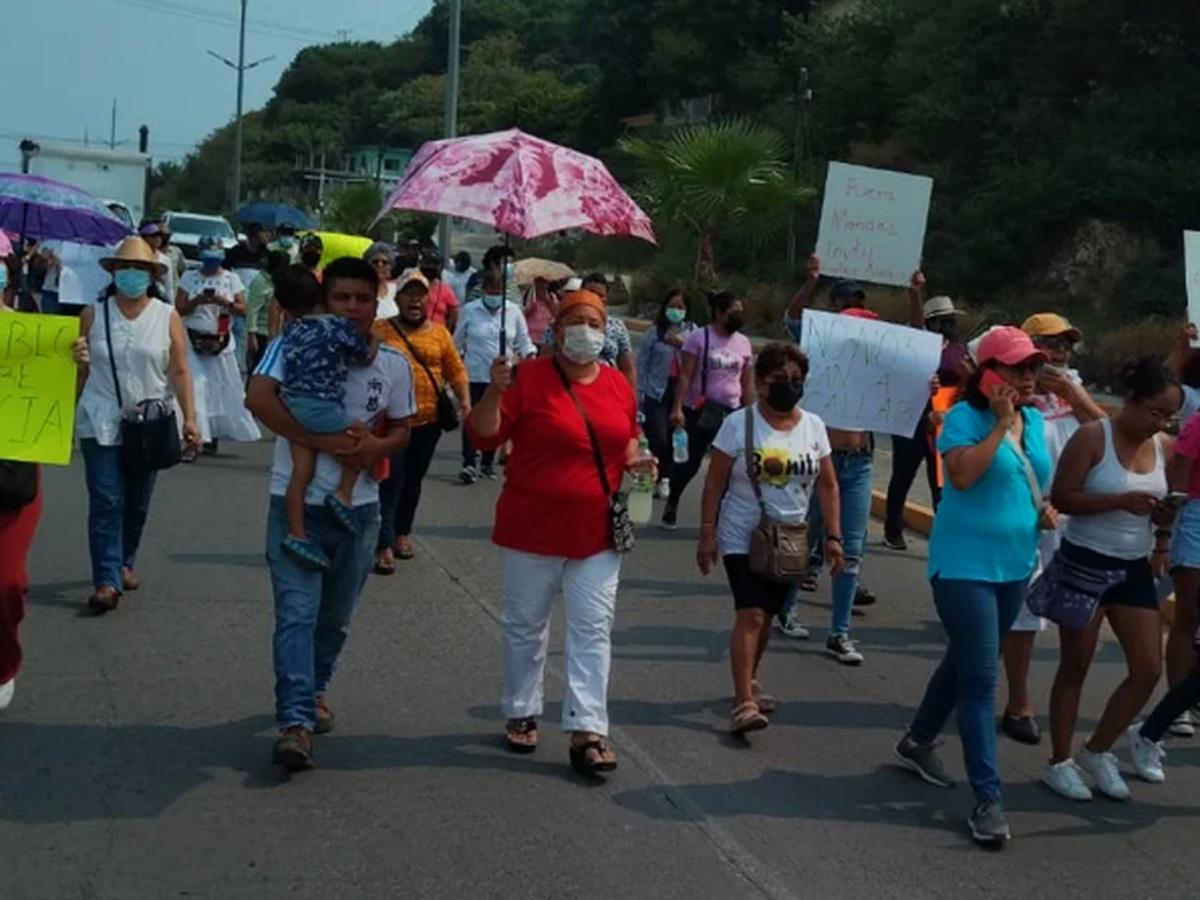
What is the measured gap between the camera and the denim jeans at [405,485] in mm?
10062

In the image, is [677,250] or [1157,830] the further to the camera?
[677,250]

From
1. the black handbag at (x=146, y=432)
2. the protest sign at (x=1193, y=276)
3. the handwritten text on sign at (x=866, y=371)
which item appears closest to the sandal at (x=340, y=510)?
the black handbag at (x=146, y=432)

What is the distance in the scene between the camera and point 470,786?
6.05 meters

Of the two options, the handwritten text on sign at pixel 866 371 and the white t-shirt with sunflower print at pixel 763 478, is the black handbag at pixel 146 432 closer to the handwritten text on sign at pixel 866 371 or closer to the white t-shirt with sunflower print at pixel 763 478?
the white t-shirt with sunflower print at pixel 763 478

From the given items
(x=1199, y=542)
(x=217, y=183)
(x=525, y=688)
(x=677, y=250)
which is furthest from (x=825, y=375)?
(x=217, y=183)

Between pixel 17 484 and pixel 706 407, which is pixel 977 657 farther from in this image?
pixel 706 407

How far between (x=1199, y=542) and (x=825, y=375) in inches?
87.0

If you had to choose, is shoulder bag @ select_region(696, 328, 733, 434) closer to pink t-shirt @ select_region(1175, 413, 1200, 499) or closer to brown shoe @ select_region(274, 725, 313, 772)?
pink t-shirt @ select_region(1175, 413, 1200, 499)

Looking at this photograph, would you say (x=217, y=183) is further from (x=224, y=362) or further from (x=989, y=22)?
(x=224, y=362)

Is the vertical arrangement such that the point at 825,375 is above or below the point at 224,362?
above

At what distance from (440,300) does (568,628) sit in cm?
857

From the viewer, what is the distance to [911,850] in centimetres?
573

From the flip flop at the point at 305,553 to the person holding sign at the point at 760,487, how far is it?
169 centimetres

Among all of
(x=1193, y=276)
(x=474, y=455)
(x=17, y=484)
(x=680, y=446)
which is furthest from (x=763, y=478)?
(x=474, y=455)
